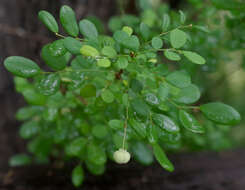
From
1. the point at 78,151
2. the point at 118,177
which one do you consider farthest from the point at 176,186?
the point at 78,151

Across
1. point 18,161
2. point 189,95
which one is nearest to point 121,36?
point 189,95

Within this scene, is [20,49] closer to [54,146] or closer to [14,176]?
[54,146]

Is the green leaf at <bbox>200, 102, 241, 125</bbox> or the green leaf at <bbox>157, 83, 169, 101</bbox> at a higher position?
the green leaf at <bbox>157, 83, 169, 101</bbox>

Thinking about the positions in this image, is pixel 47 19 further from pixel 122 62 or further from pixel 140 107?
pixel 140 107

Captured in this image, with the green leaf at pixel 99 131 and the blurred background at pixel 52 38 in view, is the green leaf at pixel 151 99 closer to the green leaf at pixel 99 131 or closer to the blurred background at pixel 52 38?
the green leaf at pixel 99 131

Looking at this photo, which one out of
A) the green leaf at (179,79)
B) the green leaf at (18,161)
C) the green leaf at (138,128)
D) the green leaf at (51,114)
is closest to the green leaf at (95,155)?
the green leaf at (51,114)

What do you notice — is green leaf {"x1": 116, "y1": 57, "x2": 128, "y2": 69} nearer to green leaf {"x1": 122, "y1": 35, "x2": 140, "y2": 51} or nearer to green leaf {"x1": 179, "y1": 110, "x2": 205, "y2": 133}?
green leaf {"x1": 122, "y1": 35, "x2": 140, "y2": 51}

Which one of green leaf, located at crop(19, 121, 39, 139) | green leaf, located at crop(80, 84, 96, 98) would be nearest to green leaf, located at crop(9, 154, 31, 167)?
green leaf, located at crop(19, 121, 39, 139)
